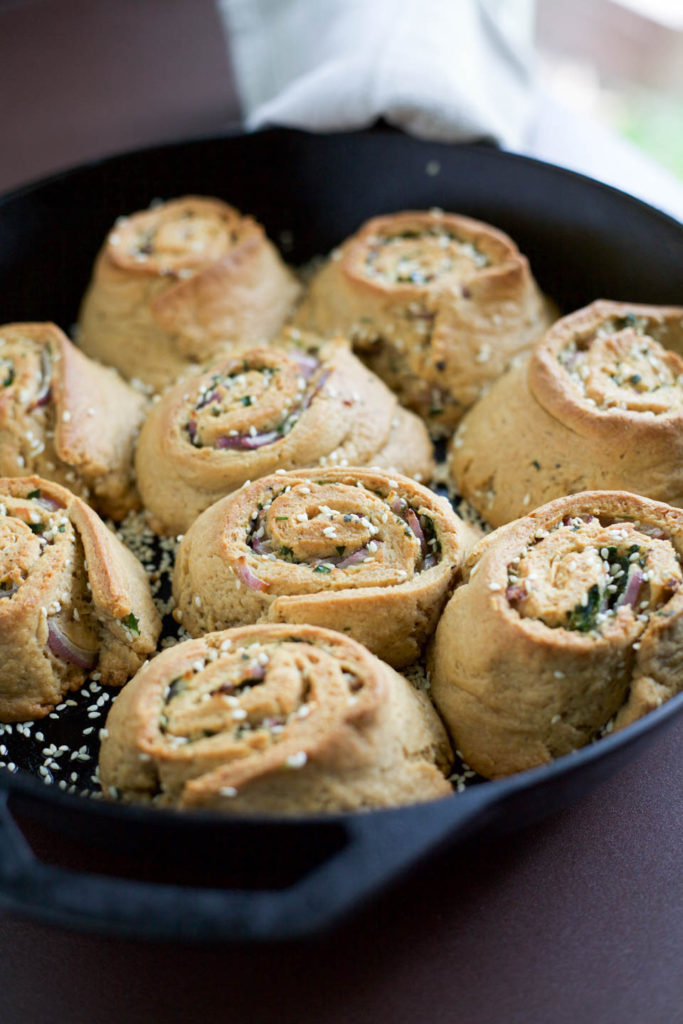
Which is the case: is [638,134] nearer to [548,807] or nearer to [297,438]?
[297,438]

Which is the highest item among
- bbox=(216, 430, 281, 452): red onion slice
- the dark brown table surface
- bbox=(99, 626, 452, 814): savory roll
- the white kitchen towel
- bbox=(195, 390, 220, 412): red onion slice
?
the white kitchen towel

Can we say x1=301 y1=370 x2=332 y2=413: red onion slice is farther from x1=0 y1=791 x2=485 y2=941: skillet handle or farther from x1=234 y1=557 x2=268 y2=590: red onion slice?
x1=0 y1=791 x2=485 y2=941: skillet handle

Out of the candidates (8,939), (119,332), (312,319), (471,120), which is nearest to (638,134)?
(471,120)

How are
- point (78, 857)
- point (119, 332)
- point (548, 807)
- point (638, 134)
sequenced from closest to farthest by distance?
point (548, 807)
point (78, 857)
point (119, 332)
point (638, 134)

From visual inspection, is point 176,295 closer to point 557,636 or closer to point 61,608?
point 61,608

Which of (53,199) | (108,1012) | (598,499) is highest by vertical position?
(53,199)

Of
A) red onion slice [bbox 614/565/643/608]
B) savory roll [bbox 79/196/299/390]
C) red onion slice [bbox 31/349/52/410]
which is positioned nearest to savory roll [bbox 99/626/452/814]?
red onion slice [bbox 614/565/643/608]
